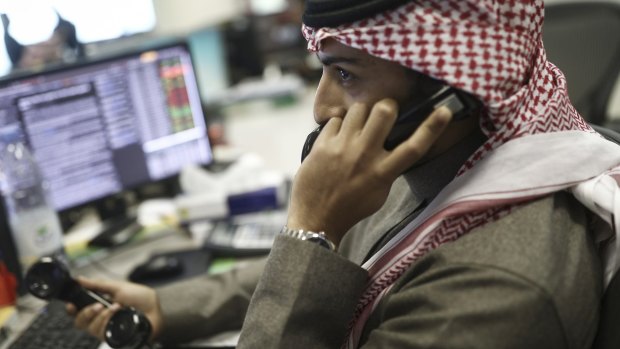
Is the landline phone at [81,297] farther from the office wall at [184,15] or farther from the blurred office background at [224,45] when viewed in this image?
the office wall at [184,15]

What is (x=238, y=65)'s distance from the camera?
3238 mm

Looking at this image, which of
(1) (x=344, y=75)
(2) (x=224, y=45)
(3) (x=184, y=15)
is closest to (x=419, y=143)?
(1) (x=344, y=75)

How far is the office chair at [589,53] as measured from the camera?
5.97 ft

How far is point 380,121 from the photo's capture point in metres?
0.69

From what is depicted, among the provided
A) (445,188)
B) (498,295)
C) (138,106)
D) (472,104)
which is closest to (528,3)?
(472,104)

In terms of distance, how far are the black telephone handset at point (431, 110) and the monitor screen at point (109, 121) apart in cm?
100

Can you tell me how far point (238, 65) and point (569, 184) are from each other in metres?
2.75

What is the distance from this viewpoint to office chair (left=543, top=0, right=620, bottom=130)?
71.6 inches

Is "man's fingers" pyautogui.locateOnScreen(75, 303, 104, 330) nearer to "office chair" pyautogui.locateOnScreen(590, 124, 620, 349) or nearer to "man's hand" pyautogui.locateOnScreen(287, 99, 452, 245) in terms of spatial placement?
"man's hand" pyautogui.locateOnScreen(287, 99, 452, 245)

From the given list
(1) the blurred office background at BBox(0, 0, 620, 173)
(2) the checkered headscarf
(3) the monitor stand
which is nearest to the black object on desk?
(3) the monitor stand

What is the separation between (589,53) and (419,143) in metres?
1.46

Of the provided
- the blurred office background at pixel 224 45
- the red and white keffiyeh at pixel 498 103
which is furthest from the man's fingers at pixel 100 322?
the blurred office background at pixel 224 45

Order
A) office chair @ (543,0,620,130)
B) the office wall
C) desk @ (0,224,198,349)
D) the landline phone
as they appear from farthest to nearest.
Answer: the office wall
office chair @ (543,0,620,130)
desk @ (0,224,198,349)
the landline phone

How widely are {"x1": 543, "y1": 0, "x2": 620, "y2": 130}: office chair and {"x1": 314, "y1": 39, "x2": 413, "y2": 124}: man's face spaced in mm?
1336
